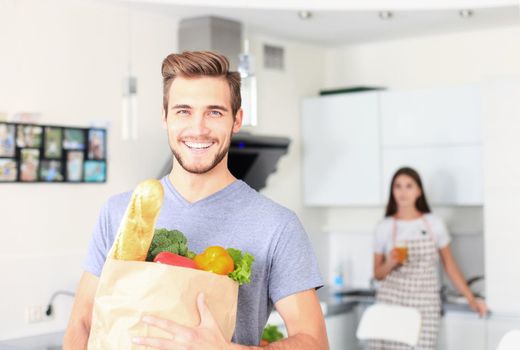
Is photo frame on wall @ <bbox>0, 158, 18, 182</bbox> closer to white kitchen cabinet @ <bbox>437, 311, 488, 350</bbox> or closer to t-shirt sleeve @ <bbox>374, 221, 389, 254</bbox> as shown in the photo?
t-shirt sleeve @ <bbox>374, 221, 389, 254</bbox>

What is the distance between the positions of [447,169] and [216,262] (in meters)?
3.59

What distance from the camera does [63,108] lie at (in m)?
4.02

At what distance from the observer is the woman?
4613mm

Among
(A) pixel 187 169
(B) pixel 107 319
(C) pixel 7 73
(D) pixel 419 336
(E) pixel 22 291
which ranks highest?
(C) pixel 7 73

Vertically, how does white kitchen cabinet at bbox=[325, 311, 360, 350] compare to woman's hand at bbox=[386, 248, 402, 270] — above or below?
below

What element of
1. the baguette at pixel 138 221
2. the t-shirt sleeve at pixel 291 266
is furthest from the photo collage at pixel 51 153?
the baguette at pixel 138 221

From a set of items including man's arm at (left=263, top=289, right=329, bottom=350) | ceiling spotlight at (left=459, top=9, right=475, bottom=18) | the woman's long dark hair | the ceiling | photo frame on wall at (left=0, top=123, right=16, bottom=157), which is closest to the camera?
man's arm at (left=263, top=289, right=329, bottom=350)

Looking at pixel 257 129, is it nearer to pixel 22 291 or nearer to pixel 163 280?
pixel 22 291

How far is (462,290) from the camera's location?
4652 mm

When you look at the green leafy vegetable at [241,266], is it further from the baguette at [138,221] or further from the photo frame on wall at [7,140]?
the photo frame on wall at [7,140]

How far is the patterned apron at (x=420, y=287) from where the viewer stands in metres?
4.58

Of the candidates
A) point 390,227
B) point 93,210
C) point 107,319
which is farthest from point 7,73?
point 107,319

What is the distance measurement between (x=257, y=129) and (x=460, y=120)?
1174mm

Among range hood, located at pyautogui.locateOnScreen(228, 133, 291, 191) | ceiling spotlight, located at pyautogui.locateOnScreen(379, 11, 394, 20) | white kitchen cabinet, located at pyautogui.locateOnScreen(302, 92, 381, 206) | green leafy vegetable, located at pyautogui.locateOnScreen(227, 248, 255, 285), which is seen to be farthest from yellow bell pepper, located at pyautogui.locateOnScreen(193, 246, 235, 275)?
white kitchen cabinet, located at pyautogui.locateOnScreen(302, 92, 381, 206)
